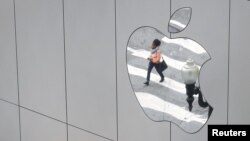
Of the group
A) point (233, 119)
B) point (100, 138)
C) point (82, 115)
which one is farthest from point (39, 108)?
point (233, 119)

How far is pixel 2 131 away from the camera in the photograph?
137 inches

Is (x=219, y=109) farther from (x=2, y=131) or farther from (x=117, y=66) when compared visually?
(x=2, y=131)

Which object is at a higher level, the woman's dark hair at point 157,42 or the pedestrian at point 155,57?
the woman's dark hair at point 157,42

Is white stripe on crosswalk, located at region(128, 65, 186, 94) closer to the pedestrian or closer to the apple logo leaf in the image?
the pedestrian

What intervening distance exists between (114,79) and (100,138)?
1.54ft

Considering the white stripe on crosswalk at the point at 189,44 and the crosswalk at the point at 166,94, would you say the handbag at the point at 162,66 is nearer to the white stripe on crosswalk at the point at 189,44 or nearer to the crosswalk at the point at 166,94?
the crosswalk at the point at 166,94

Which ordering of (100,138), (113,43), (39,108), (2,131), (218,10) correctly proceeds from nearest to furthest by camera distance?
(218,10)
(113,43)
(100,138)
(39,108)
(2,131)

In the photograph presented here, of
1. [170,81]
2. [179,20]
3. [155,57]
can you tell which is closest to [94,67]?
[155,57]

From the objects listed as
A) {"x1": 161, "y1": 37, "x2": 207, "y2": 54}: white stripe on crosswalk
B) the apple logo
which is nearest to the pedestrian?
the apple logo

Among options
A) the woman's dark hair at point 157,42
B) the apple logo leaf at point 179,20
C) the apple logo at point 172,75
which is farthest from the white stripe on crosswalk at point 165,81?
the apple logo leaf at point 179,20

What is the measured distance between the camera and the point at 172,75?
214cm

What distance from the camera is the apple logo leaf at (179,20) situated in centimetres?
203

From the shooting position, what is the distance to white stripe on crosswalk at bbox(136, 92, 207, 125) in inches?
81.5

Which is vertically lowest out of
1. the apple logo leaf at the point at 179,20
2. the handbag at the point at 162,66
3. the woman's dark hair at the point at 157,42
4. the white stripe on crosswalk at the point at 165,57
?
the handbag at the point at 162,66
